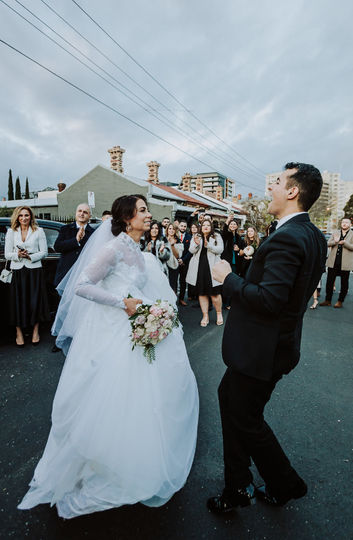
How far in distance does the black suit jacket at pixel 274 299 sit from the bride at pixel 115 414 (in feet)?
2.04

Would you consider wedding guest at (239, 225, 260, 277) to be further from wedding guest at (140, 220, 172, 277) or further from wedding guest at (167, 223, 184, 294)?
wedding guest at (140, 220, 172, 277)

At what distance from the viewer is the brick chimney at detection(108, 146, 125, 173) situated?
26.4 metres

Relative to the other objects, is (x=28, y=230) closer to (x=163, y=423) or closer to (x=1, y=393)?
(x=1, y=393)

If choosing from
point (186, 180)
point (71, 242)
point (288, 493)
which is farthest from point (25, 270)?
point (186, 180)

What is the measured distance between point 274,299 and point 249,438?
0.94 meters

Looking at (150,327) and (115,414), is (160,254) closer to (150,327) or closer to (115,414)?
(150,327)

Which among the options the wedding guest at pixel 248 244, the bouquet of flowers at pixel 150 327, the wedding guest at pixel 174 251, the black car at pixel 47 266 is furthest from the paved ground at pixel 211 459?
the wedding guest at pixel 248 244

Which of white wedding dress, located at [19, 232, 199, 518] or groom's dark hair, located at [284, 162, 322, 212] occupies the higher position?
groom's dark hair, located at [284, 162, 322, 212]

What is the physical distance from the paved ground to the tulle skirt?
14cm

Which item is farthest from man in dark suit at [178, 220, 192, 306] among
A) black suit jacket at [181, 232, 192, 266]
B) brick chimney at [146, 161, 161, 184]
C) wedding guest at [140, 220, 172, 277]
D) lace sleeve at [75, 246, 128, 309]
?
brick chimney at [146, 161, 161, 184]

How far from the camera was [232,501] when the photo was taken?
190 centimetres

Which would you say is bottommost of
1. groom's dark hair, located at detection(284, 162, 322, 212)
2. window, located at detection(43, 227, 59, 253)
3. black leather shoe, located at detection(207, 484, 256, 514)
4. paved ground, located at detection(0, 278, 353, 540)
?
paved ground, located at detection(0, 278, 353, 540)

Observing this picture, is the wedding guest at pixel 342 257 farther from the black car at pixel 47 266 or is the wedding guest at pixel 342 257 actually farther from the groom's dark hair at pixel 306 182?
the black car at pixel 47 266

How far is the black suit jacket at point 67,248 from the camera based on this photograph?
4.62 m
